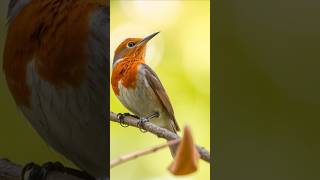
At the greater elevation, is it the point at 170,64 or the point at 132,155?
the point at 170,64

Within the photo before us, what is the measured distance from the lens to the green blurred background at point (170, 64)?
168 cm

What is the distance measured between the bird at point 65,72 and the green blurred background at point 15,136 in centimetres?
4

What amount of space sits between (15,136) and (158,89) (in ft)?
1.99

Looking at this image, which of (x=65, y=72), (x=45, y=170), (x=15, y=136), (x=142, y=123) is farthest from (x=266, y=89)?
(x=15, y=136)

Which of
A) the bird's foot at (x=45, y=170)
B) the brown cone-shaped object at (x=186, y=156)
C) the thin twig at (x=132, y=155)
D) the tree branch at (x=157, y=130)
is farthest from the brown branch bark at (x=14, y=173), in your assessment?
the brown cone-shaped object at (x=186, y=156)

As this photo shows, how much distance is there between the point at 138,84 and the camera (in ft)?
5.74

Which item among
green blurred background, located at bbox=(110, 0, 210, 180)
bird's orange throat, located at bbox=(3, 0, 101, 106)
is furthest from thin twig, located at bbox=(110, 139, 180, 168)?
bird's orange throat, located at bbox=(3, 0, 101, 106)

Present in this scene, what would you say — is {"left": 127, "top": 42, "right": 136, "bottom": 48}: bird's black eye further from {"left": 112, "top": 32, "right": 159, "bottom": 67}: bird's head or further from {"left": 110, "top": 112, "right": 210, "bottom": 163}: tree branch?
{"left": 110, "top": 112, "right": 210, "bottom": 163}: tree branch

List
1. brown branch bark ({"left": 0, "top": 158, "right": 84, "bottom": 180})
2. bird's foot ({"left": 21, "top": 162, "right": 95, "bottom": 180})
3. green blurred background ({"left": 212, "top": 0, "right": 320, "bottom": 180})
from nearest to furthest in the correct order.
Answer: green blurred background ({"left": 212, "top": 0, "right": 320, "bottom": 180}), brown branch bark ({"left": 0, "top": 158, "right": 84, "bottom": 180}), bird's foot ({"left": 21, "top": 162, "right": 95, "bottom": 180})

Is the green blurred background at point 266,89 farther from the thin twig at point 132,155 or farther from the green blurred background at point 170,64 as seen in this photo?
the thin twig at point 132,155

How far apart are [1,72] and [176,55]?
67cm

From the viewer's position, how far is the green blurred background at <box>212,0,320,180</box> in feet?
5.22

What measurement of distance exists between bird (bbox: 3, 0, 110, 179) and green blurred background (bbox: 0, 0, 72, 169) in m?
0.04

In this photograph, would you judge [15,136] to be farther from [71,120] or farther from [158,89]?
[158,89]
